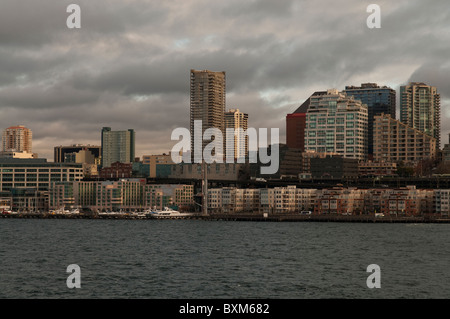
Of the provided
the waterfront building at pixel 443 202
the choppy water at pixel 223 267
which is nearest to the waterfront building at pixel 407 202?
the waterfront building at pixel 443 202

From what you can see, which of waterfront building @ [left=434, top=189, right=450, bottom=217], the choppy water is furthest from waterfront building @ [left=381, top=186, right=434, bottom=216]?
the choppy water

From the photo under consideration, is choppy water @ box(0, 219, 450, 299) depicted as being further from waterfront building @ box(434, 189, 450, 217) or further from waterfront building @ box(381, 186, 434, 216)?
waterfront building @ box(434, 189, 450, 217)

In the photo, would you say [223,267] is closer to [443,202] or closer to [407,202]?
[407,202]

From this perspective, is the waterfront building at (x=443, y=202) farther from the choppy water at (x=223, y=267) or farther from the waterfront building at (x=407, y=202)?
the choppy water at (x=223, y=267)

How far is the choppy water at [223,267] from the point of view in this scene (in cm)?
5512

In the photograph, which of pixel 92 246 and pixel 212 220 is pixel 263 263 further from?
pixel 212 220

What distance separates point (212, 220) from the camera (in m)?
194

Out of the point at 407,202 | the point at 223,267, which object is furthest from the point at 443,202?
the point at 223,267

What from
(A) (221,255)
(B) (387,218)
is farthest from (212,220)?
(A) (221,255)

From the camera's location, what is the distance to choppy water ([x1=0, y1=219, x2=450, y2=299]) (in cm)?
5512

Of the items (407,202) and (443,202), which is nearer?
(443,202)

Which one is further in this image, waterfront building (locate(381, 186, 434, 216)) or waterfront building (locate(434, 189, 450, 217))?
waterfront building (locate(381, 186, 434, 216))

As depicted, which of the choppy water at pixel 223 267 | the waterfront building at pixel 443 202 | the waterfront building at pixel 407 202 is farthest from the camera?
the waterfront building at pixel 407 202

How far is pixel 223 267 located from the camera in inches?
2763
